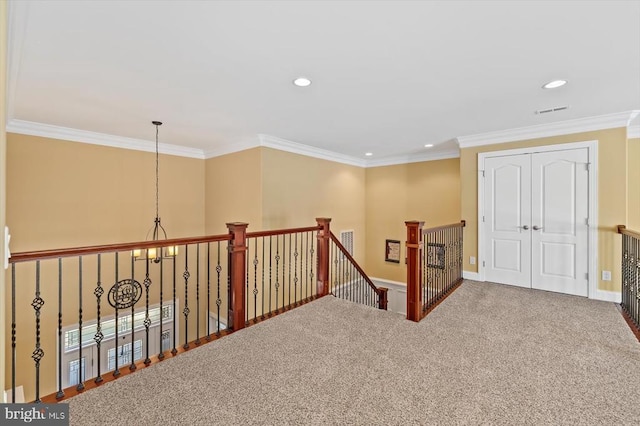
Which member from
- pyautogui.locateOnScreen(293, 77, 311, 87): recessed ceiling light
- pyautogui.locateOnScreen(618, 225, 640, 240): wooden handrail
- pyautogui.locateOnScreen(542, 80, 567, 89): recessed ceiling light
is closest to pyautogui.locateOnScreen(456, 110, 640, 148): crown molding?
pyautogui.locateOnScreen(618, 225, 640, 240): wooden handrail

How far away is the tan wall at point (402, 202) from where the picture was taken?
5.96 m

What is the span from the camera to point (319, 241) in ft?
13.2

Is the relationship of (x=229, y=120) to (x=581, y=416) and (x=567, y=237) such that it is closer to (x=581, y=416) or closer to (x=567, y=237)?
(x=581, y=416)

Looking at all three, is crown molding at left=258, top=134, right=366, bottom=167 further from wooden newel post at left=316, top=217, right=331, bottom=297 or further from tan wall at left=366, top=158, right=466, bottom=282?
wooden newel post at left=316, top=217, right=331, bottom=297

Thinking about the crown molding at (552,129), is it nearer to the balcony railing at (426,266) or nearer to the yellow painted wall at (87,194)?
the balcony railing at (426,266)

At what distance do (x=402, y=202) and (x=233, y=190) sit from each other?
3.74m

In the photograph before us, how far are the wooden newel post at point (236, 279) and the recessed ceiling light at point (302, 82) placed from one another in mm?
1513

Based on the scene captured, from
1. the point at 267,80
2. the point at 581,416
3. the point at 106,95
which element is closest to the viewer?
the point at 581,416

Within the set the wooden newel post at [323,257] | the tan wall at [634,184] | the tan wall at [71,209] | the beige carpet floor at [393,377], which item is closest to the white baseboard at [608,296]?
the beige carpet floor at [393,377]

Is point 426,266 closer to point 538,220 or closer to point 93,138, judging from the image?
point 538,220

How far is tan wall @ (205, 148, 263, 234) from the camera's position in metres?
4.89

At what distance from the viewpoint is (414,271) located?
320 cm

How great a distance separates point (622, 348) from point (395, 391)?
220cm

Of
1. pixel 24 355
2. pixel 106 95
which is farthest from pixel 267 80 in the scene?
pixel 24 355
